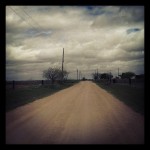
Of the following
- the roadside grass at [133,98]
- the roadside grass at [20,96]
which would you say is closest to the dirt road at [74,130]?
the roadside grass at [133,98]

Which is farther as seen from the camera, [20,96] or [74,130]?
[20,96]

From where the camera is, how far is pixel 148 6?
500 cm

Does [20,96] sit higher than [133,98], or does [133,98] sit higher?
[20,96]

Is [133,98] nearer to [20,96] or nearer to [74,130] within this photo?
[20,96]

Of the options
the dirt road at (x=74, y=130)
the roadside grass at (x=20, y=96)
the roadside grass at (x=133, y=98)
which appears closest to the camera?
the dirt road at (x=74, y=130)

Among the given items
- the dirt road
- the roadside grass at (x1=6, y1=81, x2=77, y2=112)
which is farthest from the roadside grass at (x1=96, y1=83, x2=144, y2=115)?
the roadside grass at (x1=6, y1=81, x2=77, y2=112)

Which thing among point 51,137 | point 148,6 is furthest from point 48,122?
point 148,6

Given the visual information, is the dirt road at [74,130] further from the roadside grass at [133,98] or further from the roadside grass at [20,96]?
the roadside grass at [20,96]

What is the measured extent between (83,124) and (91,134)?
5.12 feet

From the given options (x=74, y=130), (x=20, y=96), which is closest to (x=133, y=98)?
(x=20, y=96)

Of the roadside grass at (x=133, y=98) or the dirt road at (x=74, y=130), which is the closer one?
the dirt road at (x=74, y=130)

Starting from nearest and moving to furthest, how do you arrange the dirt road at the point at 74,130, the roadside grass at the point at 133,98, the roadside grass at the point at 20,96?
the dirt road at the point at 74,130
the roadside grass at the point at 133,98
the roadside grass at the point at 20,96
